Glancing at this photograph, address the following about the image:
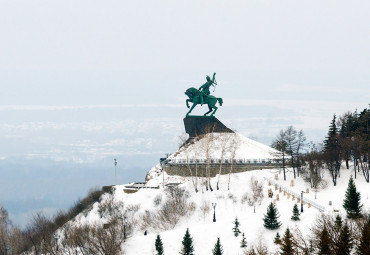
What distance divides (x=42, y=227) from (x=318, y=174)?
3421 centimetres

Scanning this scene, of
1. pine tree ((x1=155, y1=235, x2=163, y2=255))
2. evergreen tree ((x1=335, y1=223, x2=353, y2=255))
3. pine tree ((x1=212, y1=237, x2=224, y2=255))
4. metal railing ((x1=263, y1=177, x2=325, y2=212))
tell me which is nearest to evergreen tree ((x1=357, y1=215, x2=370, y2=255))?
evergreen tree ((x1=335, y1=223, x2=353, y2=255))

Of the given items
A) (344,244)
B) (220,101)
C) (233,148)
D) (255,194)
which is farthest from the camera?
(220,101)

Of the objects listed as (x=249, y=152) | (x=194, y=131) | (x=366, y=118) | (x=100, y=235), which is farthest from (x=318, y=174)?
(x=100, y=235)

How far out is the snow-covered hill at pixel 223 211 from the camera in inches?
1793

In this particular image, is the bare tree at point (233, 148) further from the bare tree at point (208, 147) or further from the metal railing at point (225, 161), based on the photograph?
the bare tree at point (208, 147)

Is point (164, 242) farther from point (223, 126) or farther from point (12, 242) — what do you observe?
point (223, 126)

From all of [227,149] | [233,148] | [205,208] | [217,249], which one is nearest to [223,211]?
[205,208]

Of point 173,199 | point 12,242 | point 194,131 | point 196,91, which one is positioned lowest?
point 12,242

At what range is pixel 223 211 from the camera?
57031 mm

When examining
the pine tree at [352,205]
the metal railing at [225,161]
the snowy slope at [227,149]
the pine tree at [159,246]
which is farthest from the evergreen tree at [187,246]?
the metal railing at [225,161]

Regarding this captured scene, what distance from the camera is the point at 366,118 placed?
65.2 m

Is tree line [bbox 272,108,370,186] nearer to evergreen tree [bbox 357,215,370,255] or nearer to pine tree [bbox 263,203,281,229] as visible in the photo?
pine tree [bbox 263,203,281,229]

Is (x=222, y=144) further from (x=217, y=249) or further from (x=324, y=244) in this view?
(x=324, y=244)

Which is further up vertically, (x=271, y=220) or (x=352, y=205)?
(x=352, y=205)
